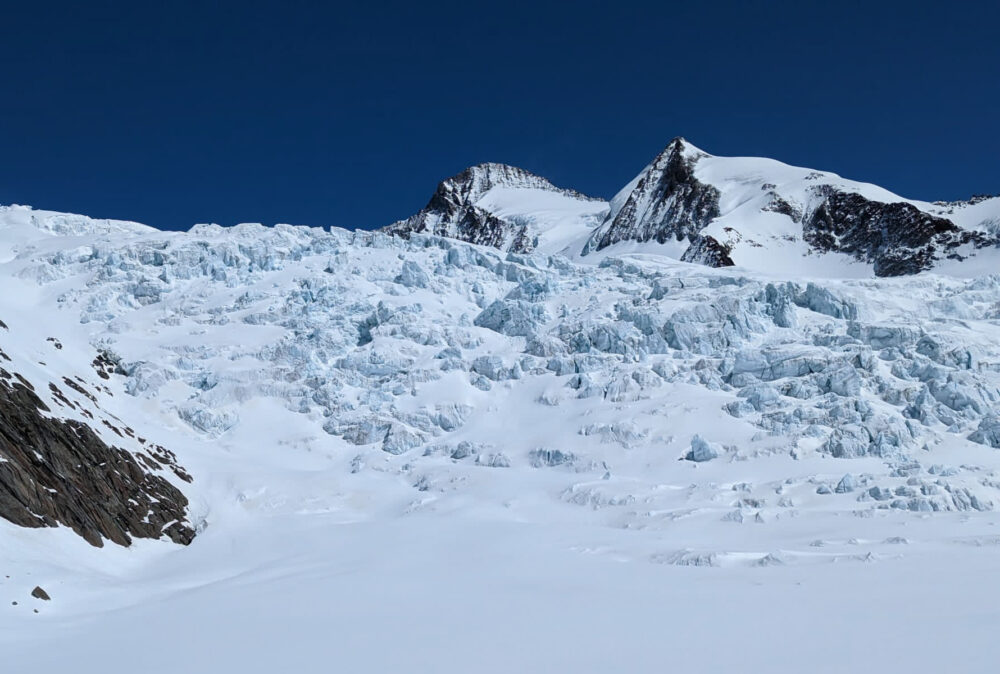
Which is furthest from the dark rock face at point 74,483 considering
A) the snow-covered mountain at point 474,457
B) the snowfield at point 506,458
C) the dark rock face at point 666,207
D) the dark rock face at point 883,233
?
the dark rock face at point 666,207

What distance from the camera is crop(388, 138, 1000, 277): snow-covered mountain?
117062mm

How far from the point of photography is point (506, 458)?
185 feet

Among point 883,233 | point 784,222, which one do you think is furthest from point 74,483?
point 784,222

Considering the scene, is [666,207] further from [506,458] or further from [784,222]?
[506,458]

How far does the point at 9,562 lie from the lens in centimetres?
2891

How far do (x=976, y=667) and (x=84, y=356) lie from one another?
216 feet

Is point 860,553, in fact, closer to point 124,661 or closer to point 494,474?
point 494,474

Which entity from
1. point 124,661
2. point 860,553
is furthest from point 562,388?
point 124,661

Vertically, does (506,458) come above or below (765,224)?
below

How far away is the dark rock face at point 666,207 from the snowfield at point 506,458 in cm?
5080

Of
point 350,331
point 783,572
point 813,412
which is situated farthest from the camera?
point 350,331

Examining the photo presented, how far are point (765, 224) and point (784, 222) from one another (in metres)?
3.37

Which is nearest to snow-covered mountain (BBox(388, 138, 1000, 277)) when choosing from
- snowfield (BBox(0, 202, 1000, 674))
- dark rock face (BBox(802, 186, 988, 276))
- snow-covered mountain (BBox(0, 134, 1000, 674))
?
dark rock face (BBox(802, 186, 988, 276))

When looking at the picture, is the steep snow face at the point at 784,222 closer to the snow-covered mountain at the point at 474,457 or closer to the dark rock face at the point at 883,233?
the dark rock face at the point at 883,233
